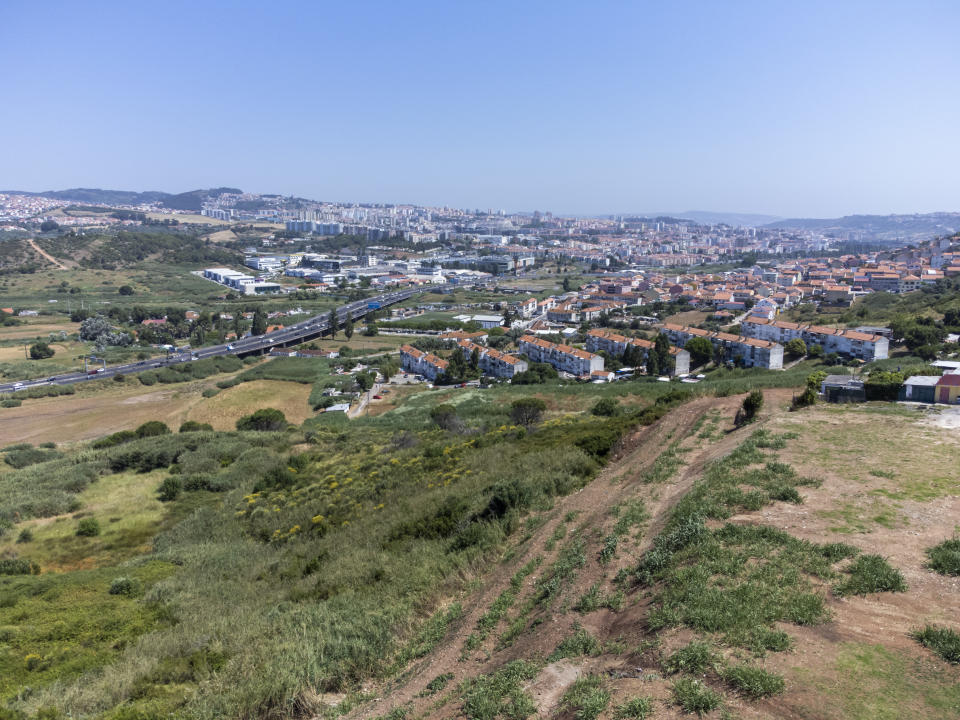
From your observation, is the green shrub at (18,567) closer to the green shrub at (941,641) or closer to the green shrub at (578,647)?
the green shrub at (578,647)

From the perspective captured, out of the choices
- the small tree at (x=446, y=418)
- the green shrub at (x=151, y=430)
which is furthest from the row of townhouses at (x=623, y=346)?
the green shrub at (x=151, y=430)

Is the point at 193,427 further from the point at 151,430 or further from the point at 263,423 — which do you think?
the point at 263,423

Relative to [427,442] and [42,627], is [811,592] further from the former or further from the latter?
[427,442]

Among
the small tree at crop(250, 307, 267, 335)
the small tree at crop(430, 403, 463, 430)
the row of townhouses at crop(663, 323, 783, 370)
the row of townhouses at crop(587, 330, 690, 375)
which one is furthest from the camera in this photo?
the small tree at crop(250, 307, 267, 335)

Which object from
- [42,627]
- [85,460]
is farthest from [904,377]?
[85,460]

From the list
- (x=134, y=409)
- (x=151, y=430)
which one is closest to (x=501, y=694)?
(x=151, y=430)

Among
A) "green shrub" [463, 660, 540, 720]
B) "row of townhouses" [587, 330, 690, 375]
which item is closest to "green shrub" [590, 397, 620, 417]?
"green shrub" [463, 660, 540, 720]

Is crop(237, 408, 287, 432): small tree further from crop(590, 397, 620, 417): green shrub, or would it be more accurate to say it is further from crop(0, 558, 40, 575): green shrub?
crop(0, 558, 40, 575): green shrub
